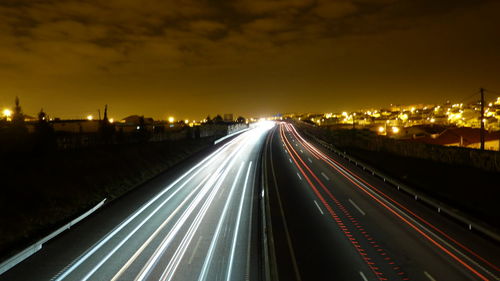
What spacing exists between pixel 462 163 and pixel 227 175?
70.1 ft

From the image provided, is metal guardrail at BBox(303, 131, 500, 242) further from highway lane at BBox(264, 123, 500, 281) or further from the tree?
the tree

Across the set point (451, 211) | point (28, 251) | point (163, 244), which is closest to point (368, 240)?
point (451, 211)

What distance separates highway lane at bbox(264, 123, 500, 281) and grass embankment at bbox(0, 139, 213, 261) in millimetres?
12644

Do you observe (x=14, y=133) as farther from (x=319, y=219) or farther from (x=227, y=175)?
(x=319, y=219)

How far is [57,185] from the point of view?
23031 millimetres

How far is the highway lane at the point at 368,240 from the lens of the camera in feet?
42.6

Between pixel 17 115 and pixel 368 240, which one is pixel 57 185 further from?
pixel 17 115

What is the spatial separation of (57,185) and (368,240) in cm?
2036

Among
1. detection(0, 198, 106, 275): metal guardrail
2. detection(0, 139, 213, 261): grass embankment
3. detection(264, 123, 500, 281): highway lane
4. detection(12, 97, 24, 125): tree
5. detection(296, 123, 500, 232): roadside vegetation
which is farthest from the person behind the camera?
detection(12, 97, 24, 125): tree

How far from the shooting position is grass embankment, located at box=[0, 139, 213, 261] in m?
17.4

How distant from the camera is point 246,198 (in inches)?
968

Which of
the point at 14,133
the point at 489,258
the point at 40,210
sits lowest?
the point at 489,258

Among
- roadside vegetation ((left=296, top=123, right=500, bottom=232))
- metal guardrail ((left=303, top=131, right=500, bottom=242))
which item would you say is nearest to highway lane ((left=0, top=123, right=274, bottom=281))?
metal guardrail ((left=303, top=131, right=500, bottom=242))

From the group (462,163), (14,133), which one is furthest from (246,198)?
(14,133)
